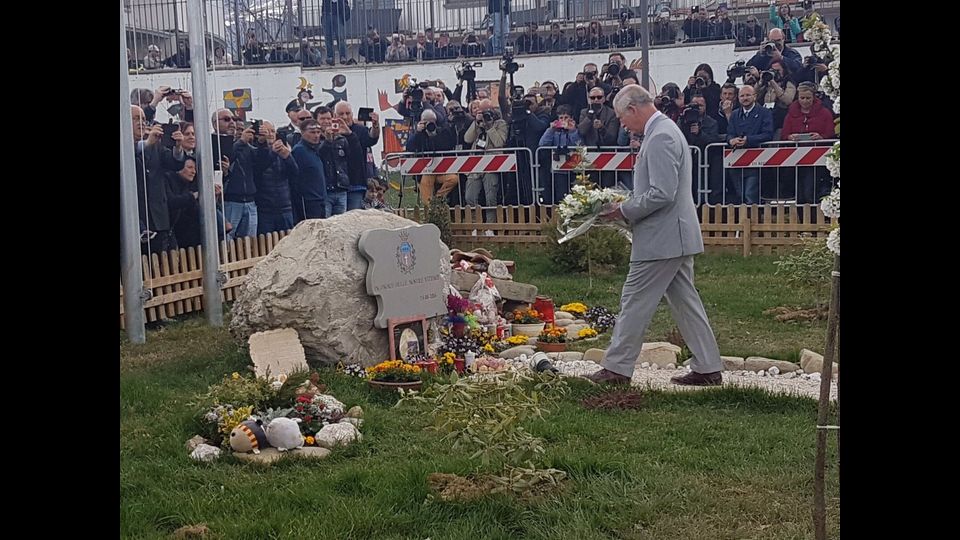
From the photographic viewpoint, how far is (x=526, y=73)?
20188 millimetres

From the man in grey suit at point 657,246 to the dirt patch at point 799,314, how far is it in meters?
2.94

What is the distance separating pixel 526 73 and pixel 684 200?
12.5m

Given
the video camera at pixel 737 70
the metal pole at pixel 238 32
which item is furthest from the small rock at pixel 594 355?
the metal pole at pixel 238 32

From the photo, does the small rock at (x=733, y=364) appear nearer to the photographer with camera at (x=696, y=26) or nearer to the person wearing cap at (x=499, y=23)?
the photographer with camera at (x=696, y=26)

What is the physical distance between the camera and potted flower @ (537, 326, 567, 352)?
10.0 metres

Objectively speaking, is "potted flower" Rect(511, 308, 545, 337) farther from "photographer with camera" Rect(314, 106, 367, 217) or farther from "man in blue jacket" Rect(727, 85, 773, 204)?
"man in blue jacket" Rect(727, 85, 773, 204)

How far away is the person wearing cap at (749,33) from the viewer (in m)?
18.3

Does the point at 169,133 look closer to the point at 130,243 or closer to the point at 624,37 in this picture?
the point at 130,243

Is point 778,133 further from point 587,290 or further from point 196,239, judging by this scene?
point 196,239

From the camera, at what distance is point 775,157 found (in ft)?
55.2

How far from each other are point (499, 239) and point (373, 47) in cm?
618

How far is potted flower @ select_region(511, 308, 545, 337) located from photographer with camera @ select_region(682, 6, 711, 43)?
30.7 ft

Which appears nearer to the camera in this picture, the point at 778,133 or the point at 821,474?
the point at 821,474
